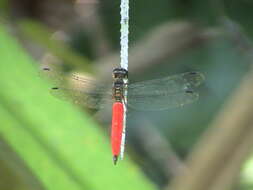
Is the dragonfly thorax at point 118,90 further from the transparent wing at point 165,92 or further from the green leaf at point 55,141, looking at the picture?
the green leaf at point 55,141

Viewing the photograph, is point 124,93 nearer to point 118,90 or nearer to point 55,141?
point 118,90

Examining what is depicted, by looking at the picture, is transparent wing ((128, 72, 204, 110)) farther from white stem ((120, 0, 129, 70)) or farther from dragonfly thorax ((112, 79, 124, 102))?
white stem ((120, 0, 129, 70))

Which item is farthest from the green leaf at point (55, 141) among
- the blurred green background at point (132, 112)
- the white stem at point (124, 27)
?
the white stem at point (124, 27)

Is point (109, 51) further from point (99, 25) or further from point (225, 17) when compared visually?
point (225, 17)

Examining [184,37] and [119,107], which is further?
[184,37]

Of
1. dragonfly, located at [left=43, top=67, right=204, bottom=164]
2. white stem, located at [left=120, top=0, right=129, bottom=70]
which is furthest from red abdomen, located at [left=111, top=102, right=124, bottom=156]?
white stem, located at [left=120, top=0, right=129, bottom=70]

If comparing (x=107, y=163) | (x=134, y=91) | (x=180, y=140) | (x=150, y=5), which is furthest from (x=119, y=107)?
(x=180, y=140)

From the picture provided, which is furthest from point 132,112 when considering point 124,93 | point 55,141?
point 55,141
